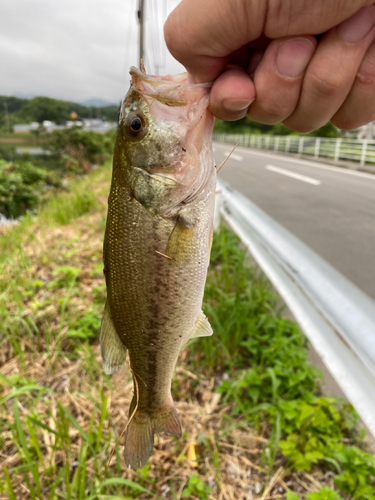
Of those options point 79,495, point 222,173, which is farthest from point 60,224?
point 222,173

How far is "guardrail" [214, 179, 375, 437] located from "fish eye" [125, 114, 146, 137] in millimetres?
1095

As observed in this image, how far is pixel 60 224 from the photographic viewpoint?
6234 millimetres

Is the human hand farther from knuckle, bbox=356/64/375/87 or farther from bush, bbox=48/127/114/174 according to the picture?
bush, bbox=48/127/114/174

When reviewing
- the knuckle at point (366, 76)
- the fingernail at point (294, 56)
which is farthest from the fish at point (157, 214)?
the knuckle at point (366, 76)

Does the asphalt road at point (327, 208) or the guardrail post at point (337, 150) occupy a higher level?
the guardrail post at point (337, 150)

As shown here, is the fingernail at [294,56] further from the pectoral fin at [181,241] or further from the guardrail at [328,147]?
the guardrail at [328,147]

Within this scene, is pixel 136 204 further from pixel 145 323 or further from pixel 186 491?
pixel 186 491

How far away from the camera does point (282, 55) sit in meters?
1.13

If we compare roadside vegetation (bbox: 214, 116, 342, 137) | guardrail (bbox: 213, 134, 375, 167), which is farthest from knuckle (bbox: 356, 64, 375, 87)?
roadside vegetation (bbox: 214, 116, 342, 137)

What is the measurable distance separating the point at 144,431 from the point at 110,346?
13.8 inches

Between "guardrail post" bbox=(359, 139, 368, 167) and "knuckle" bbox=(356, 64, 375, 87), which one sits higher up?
"guardrail post" bbox=(359, 139, 368, 167)

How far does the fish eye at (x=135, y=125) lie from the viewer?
1212 millimetres

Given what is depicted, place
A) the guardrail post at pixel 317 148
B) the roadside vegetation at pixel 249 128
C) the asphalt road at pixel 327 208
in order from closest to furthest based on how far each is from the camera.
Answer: the asphalt road at pixel 327 208, the guardrail post at pixel 317 148, the roadside vegetation at pixel 249 128

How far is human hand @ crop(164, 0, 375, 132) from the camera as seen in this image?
997 mm
